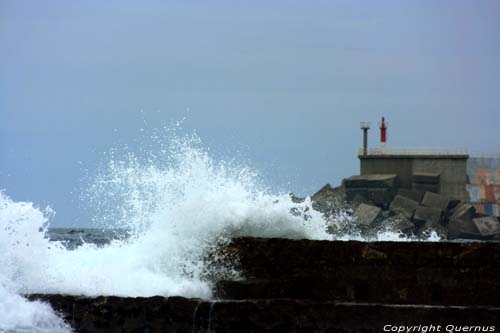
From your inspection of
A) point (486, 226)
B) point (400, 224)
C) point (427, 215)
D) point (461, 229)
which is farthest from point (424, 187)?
point (400, 224)

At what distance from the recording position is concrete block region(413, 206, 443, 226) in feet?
150

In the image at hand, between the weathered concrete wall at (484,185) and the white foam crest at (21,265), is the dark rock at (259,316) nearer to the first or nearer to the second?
the white foam crest at (21,265)

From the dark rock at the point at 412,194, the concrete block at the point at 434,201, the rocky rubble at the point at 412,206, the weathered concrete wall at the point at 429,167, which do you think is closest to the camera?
the rocky rubble at the point at 412,206

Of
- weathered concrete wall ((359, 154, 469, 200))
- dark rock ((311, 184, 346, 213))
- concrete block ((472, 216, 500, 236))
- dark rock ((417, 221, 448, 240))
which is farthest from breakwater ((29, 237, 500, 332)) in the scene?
weathered concrete wall ((359, 154, 469, 200))

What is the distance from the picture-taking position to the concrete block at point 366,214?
141 feet

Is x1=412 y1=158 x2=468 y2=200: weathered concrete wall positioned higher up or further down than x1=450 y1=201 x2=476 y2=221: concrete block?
higher up

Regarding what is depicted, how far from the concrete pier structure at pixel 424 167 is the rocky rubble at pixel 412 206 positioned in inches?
22.4

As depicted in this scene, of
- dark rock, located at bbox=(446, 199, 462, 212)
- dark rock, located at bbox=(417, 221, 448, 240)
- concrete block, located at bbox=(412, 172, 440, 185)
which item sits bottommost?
dark rock, located at bbox=(417, 221, 448, 240)

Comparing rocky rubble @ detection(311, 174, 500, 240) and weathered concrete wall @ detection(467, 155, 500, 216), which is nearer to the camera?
rocky rubble @ detection(311, 174, 500, 240)

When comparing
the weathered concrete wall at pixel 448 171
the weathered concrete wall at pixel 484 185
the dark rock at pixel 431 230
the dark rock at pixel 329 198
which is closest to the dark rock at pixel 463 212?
the dark rock at pixel 431 230

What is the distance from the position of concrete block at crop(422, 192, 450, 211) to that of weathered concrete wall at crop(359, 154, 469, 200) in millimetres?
1404

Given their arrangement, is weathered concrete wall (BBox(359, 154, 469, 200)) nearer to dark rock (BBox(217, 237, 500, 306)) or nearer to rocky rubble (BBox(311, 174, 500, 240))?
rocky rubble (BBox(311, 174, 500, 240))

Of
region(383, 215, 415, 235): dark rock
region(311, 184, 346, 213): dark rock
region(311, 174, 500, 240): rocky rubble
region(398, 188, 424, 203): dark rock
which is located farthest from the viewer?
region(398, 188, 424, 203): dark rock

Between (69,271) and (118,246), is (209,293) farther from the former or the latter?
(118,246)
